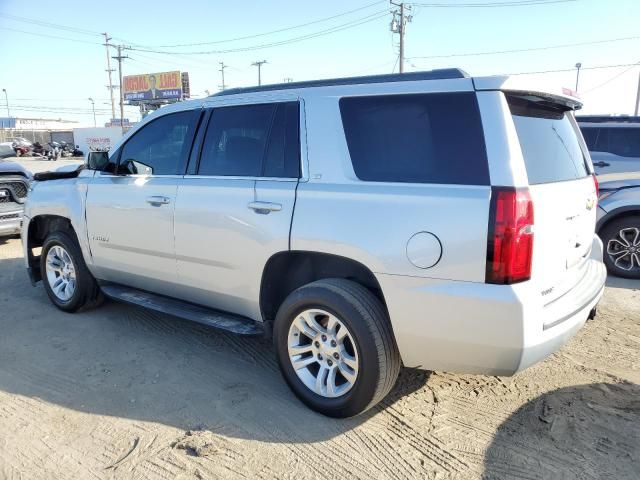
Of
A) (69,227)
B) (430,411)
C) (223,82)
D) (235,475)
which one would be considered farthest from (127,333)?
(223,82)

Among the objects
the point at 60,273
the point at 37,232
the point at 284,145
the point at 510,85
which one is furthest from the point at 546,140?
the point at 37,232

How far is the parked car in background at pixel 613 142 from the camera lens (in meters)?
7.07

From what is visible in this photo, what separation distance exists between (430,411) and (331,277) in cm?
105

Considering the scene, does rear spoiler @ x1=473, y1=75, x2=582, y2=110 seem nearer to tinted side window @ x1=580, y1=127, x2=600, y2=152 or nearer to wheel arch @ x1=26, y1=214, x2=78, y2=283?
wheel arch @ x1=26, y1=214, x2=78, y2=283

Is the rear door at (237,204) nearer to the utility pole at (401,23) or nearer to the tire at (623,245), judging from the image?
the tire at (623,245)

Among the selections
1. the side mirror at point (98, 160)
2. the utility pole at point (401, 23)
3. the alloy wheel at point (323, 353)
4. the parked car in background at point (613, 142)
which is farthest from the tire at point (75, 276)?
the utility pole at point (401, 23)

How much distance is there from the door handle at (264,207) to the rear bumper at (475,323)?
2.76ft

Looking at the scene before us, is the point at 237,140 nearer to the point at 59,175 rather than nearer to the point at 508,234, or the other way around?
the point at 508,234

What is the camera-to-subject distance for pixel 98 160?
4.43 m

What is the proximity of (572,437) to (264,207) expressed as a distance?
2.26 metres

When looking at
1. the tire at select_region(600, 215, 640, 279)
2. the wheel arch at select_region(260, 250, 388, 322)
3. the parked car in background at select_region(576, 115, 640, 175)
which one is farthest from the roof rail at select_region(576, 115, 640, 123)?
the wheel arch at select_region(260, 250, 388, 322)

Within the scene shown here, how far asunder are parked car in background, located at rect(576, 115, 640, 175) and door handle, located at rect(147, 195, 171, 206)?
5994mm

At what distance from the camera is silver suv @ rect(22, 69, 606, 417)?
249cm

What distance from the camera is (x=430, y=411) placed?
10.3 feet
